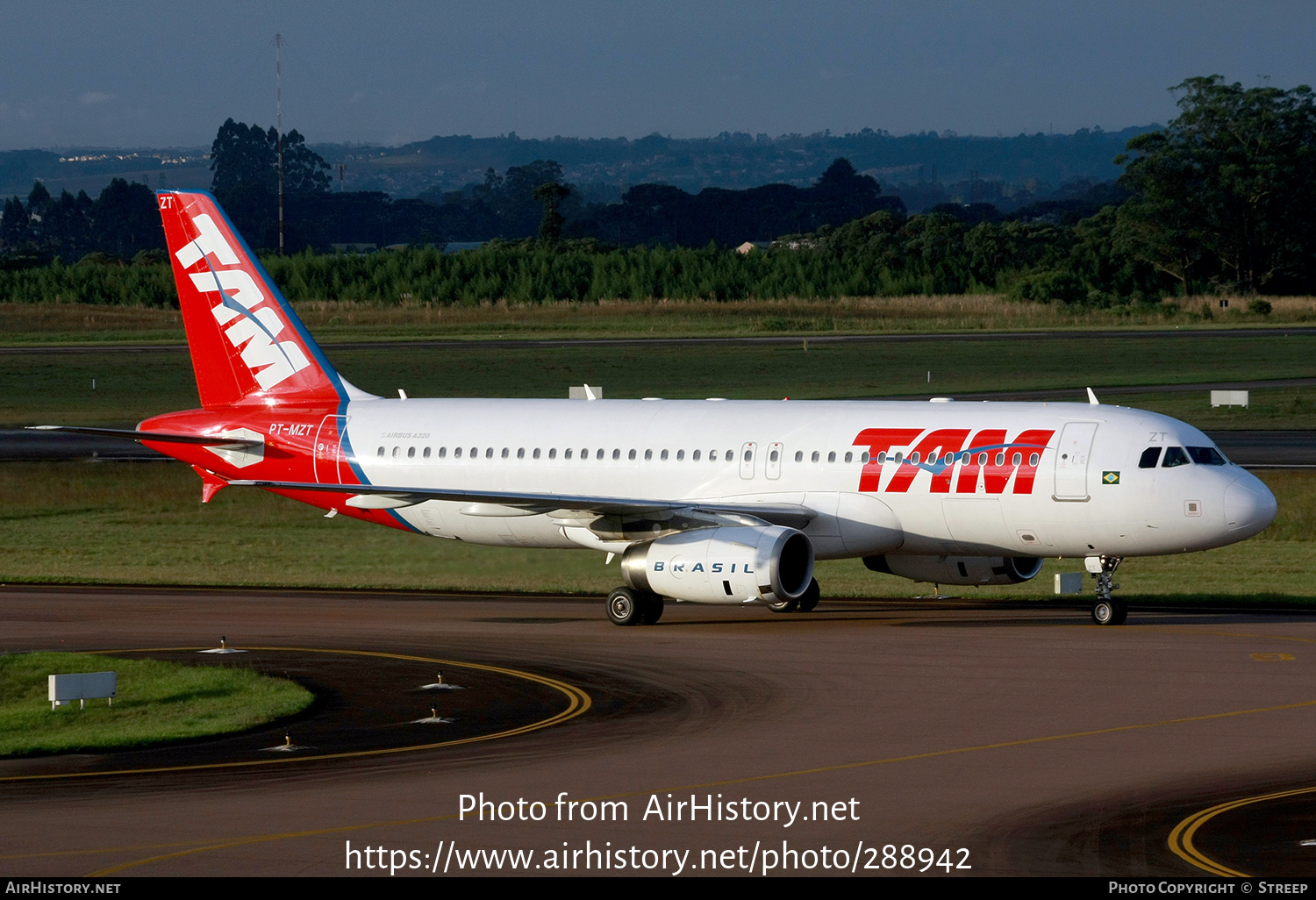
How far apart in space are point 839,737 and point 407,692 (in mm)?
8179

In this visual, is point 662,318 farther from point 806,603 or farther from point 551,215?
point 806,603

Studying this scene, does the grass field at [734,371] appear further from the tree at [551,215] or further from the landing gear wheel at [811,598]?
the tree at [551,215]

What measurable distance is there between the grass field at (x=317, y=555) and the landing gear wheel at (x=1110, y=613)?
5123mm

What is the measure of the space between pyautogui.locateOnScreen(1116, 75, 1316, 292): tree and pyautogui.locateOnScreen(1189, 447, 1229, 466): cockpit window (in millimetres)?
128178

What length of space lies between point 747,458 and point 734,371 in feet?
222

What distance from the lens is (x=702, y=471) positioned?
131ft

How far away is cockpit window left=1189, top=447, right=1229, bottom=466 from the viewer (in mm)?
36312

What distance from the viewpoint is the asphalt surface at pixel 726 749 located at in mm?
19562

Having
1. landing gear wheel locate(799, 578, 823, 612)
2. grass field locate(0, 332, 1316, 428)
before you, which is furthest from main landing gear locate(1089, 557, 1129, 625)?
grass field locate(0, 332, 1316, 428)

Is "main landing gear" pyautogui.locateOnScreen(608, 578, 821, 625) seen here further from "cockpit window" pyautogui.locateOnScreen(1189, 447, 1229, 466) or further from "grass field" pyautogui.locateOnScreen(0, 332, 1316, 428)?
"grass field" pyautogui.locateOnScreen(0, 332, 1316, 428)

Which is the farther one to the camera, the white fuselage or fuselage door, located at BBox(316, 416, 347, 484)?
fuselage door, located at BBox(316, 416, 347, 484)

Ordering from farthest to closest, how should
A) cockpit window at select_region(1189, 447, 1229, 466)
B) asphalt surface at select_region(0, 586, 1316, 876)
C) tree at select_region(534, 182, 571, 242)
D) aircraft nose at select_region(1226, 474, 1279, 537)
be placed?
tree at select_region(534, 182, 571, 242)
cockpit window at select_region(1189, 447, 1229, 466)
aircraft nose at select_region(1226, 474, 1279, 537)
asphalt surface at select_region(0, 586, 1316, 876)

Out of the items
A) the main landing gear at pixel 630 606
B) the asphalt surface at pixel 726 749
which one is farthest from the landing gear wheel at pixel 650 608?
the asphalt surface at pixel 726 749

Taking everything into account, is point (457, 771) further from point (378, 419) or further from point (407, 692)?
point (378, 419)
